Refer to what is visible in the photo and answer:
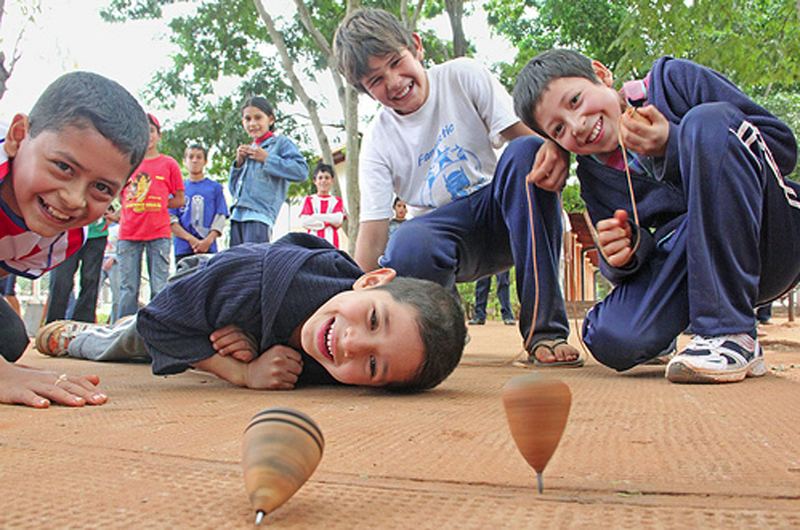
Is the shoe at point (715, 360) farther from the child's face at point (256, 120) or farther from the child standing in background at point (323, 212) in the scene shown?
the child standing in background at point (323, 212)

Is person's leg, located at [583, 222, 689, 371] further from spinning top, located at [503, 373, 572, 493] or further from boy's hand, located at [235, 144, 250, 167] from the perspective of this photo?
boy's hand, located at [235, 144, 250, 167]

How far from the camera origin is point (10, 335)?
8.77ft

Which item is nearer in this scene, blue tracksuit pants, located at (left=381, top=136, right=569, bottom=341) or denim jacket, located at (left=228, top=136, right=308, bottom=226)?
blue tracksuit pants, located at (left=381, top=136, right=569, bottom=341)

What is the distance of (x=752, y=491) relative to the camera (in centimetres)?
85

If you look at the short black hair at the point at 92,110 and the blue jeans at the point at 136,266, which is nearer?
the short black hair at the point at 92,110

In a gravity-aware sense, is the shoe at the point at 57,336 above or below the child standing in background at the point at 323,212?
below

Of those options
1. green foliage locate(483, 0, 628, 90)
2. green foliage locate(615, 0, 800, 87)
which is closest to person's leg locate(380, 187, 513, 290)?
green foliage locate(615, 0, 800, 87)

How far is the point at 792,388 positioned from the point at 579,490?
1.25 metres

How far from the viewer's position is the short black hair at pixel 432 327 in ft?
5.89

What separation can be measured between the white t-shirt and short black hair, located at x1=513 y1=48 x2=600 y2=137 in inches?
20.5

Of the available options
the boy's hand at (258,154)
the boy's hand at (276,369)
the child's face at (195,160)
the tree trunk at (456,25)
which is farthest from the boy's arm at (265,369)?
the tree trunk at (456,25)

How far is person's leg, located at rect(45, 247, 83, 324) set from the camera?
434 cm

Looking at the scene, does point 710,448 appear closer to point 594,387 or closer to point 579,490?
point 579,490

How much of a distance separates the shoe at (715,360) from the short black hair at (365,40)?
1.73 m
